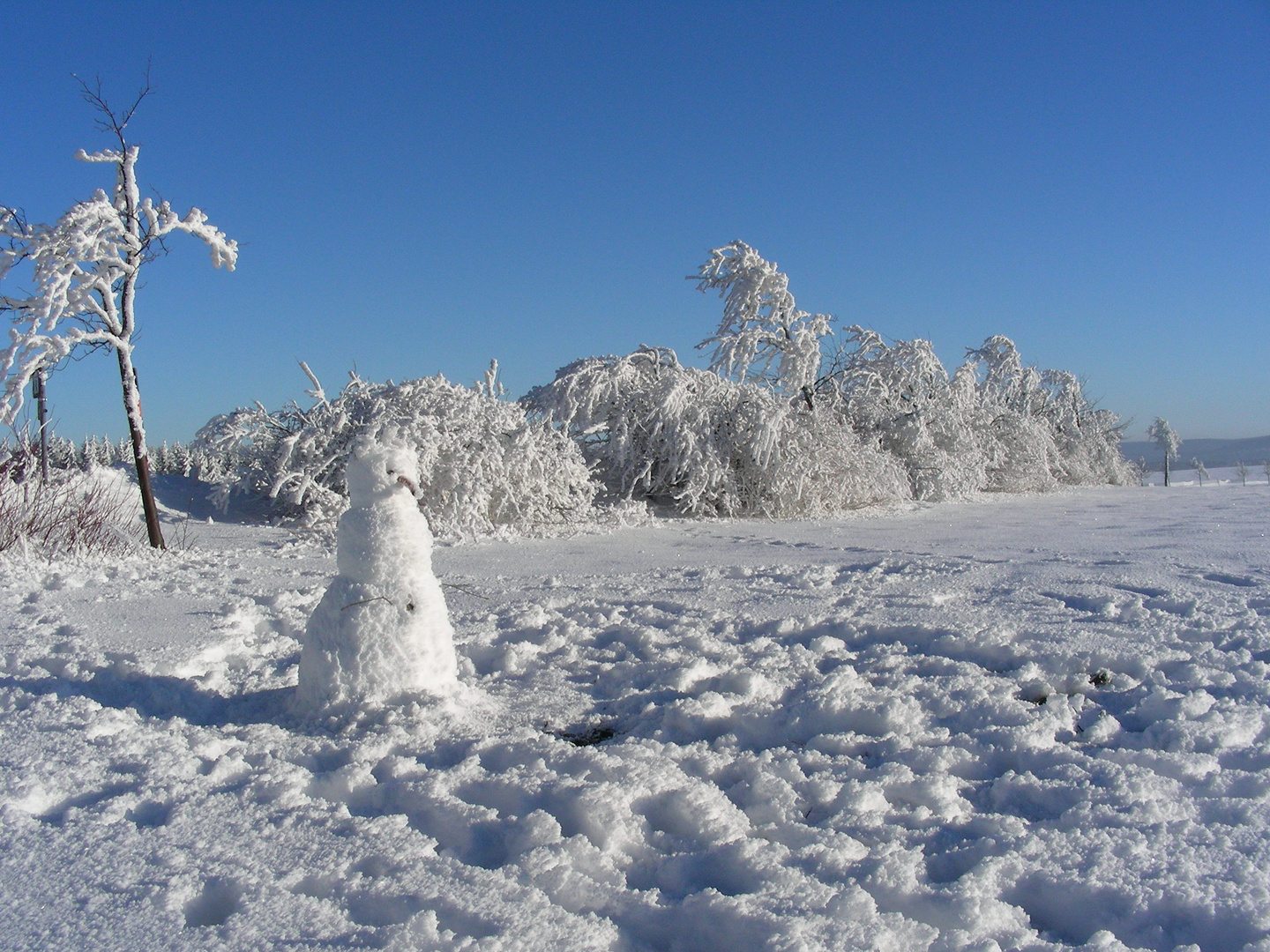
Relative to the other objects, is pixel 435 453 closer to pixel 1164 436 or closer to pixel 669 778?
pixel 669 778

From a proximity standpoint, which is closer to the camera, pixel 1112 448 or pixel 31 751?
pixel 31 751

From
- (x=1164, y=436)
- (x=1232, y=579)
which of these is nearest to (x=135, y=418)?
(x=1232, y=579)

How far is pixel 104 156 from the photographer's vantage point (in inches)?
276

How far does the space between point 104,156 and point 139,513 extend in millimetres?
4324

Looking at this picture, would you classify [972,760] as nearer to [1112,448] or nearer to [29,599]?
[29,599]

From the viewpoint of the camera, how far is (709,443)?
10969mm

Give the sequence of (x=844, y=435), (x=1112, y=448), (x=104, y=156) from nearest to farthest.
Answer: (x=104, y=156) < (x=844, y=435) < (x=1112, y=448)

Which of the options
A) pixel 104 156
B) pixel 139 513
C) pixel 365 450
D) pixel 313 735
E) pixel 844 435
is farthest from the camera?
pixel 844 435

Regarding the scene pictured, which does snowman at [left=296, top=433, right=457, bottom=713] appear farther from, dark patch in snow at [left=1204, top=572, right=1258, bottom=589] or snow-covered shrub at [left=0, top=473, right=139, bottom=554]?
dark patch in snow at [left=1204, top=572, right=1258, bottom=589]

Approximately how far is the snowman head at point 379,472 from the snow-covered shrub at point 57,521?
4965mm

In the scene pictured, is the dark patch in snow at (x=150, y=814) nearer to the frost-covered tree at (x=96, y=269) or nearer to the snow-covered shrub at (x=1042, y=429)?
the frost-covered tree at (x=96, y=269)

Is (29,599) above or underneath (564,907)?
above

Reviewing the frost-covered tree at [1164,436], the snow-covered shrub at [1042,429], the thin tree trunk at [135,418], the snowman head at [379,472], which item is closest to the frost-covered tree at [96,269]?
the thin tree trunk at [135,418]

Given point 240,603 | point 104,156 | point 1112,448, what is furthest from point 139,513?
point 1112,448
